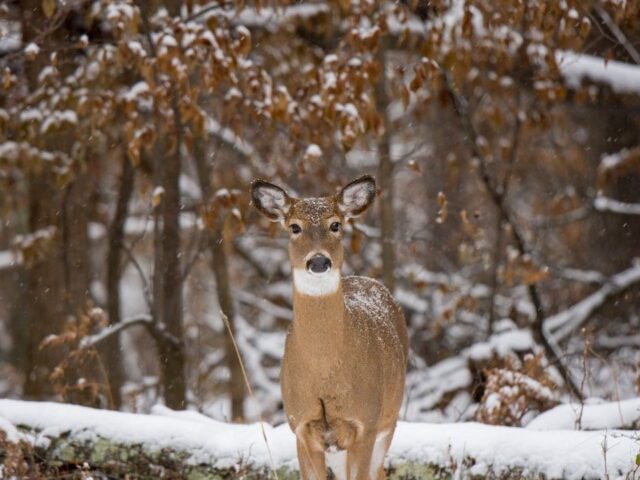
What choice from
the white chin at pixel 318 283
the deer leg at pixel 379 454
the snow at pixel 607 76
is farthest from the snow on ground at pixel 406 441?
the snow at pixel 607 76

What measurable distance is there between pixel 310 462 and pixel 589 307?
20.5 feet

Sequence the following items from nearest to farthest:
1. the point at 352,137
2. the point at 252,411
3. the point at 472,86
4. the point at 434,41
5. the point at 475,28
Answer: the point at 352,137 → the point at 434,41 → the point at 475,28 → the point at 472,86 → the point at 252,411

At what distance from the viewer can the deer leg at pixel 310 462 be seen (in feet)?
15.9

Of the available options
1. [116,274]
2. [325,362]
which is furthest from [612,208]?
[325,362]

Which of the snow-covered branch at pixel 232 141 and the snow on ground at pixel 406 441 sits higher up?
the snow-covered branch at pixel 232 141

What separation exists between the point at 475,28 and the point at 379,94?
107 cm

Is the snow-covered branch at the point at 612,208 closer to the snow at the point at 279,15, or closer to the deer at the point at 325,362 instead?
the snow at the point at 279,15

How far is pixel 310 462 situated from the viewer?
191 inches

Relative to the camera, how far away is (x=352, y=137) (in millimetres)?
7137

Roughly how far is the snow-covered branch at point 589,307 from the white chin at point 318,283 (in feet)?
19.5

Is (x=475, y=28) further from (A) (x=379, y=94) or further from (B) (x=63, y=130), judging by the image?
(B) (x=63, y=130)

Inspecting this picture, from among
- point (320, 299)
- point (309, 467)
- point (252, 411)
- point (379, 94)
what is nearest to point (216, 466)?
point (309, 467)

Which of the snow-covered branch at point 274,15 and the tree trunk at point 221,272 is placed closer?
the snow-covered branch at point 274,15

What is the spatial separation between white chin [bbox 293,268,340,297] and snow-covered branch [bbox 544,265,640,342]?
5957 millimetres
